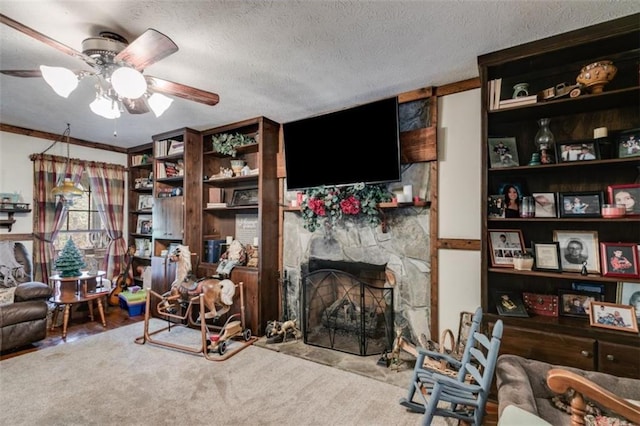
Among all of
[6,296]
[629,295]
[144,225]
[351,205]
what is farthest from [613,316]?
[144,225]

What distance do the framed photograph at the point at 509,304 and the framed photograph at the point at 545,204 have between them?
0.63 metres

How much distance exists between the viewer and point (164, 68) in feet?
7.55

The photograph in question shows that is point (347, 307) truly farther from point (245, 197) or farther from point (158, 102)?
point (158, 102)

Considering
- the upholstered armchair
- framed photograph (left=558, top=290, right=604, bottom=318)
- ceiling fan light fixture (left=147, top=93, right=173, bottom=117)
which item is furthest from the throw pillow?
framed photograph (left=558, top=290, right=604, bottom=318)

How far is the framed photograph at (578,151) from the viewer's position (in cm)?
198

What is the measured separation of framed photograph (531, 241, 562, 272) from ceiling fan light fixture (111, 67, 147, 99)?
282 centimetres

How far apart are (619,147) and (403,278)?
184 cm

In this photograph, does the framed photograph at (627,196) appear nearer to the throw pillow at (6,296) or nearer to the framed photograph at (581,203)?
the framed photograph at (581,203)

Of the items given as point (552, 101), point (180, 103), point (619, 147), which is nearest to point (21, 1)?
point (180, 103)

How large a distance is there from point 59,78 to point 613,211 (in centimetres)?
342

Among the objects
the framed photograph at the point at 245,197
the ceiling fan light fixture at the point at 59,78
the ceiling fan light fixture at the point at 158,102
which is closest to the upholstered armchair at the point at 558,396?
the ceiling fan light fixture at the point at 158,102

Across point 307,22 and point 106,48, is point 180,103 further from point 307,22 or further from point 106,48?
point 307,22

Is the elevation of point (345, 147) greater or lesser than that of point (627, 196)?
greater

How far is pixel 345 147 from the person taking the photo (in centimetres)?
288
